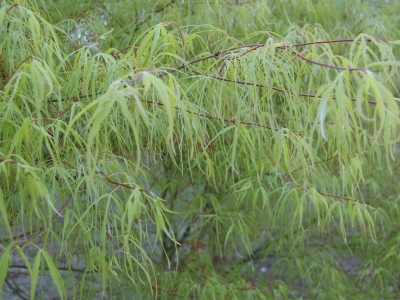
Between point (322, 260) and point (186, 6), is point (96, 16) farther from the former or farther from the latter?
point (322, 260)

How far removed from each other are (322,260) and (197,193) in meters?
0.62

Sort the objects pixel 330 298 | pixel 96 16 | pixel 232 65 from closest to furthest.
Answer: pixel 232 65 < pixel 96 16 < pixel 330 298

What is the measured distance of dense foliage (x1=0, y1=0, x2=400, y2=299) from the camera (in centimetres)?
108

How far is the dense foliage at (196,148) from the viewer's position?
3.53 feet

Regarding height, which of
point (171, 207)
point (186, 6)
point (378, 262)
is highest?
point (186, 6)

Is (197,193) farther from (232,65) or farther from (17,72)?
(17,72)

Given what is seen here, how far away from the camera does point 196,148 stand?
1395 millimetres

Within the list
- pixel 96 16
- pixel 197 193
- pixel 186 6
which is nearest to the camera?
pixel 96 16

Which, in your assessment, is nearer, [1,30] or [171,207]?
[1,30]

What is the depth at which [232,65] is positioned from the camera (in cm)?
117

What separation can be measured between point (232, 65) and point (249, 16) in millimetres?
801

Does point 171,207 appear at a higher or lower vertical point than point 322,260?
higher

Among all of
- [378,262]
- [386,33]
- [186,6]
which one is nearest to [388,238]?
[378,262]

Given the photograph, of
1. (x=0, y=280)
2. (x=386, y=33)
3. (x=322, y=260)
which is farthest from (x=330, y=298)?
(x=0, y=280)
